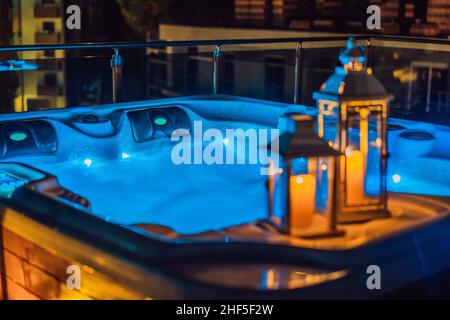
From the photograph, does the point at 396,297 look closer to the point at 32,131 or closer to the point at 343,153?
the point at 343,153

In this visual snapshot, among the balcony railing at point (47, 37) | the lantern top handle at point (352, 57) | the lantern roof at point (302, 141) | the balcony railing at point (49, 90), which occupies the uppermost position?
the balcony railing at point (47, 37)

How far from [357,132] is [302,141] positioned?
0.93 feet

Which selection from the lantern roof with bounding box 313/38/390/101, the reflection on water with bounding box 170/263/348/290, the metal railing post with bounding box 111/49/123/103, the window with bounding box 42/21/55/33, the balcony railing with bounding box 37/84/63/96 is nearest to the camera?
the reflection on water with bounding box 170/263/348/290

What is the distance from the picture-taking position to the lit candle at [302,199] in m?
1.95

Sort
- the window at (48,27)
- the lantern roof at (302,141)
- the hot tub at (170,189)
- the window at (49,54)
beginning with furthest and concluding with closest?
the window at (49,54), the window at (48,27), the lantern roof at (302,141), the hot tub at (170,189)

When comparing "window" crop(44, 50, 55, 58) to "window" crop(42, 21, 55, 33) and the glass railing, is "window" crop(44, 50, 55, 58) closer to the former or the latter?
the glass railing

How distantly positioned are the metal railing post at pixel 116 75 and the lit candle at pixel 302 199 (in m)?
2.34

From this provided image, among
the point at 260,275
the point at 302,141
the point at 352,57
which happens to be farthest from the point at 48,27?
the point at 260,275

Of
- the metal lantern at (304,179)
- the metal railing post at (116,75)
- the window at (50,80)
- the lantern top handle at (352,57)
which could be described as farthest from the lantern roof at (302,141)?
the window at (50,80)

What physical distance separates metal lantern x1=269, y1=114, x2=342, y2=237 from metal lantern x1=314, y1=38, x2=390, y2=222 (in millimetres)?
75

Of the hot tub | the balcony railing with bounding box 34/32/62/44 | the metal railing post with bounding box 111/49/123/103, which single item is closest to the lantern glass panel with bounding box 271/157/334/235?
the hot tub

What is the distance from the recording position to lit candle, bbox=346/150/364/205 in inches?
83.5

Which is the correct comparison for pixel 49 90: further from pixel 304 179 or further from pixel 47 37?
pixel 304 179

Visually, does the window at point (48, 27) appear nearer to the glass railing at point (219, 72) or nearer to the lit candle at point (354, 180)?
the glass railing at point (219, 72)
